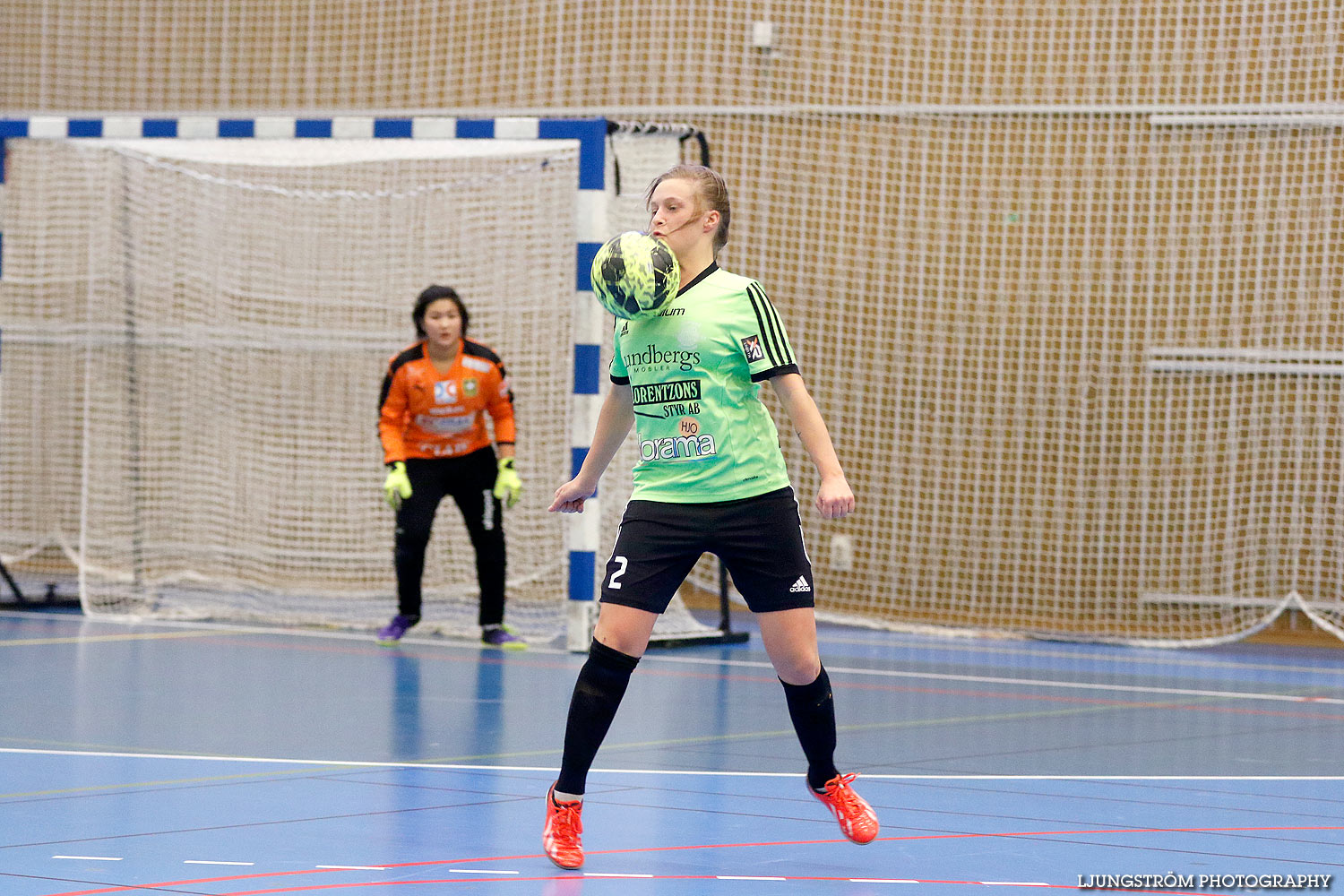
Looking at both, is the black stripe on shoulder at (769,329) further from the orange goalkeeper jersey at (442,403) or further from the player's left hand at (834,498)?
the orange goalkeeper jersey at (442,403)

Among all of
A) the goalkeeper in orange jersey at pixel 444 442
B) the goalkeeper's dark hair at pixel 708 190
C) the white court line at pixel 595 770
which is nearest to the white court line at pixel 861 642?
the goalkeeper in orange jersey at pixel 444 442

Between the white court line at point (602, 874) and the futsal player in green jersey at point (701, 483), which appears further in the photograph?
the futsal player in green jersey at point (701, 483)

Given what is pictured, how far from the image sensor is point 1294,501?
10.4m

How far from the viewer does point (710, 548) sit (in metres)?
3.97

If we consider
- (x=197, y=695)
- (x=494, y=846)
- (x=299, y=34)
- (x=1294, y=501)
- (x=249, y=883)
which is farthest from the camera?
(x=299, y=34)

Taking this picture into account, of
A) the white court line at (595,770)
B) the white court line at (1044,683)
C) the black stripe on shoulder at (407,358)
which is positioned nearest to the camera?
the white court line at (595,770)

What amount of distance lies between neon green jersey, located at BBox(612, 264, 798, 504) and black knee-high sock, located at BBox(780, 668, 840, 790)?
19.8 inches

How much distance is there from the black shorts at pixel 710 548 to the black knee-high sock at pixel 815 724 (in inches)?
9.5

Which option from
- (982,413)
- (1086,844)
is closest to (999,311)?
(982,413)

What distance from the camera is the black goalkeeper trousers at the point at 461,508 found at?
8867 mm

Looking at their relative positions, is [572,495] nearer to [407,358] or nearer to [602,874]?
[602,874]

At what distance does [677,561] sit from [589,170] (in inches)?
192

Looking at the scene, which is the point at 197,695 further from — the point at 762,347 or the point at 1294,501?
the point at 1294,501

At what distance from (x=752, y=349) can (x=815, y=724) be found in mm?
921
